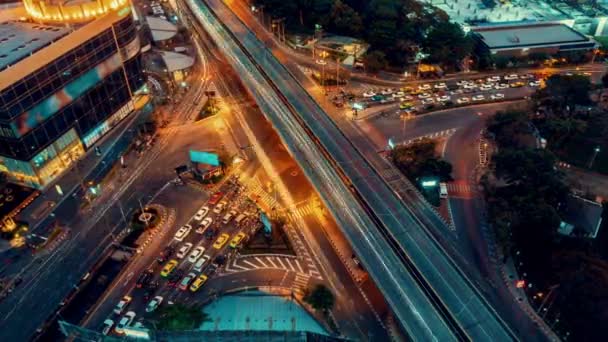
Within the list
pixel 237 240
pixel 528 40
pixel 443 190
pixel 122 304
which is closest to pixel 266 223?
pixel 237 240

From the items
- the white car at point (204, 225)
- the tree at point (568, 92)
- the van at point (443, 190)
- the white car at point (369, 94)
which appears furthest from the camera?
the white car at point (369, 94)

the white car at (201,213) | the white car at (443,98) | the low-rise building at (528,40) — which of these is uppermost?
the low-rise building at (528,40)

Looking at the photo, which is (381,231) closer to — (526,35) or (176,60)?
(176,60)

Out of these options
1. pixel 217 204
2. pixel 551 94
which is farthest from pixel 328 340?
pixel 551 94

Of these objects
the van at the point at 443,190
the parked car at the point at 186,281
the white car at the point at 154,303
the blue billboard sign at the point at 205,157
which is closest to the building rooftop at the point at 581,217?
the van at the point at 443,190

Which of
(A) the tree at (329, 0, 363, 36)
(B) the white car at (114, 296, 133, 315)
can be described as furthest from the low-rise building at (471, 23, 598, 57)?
(B) the white car at (114, 296, 133, 315)

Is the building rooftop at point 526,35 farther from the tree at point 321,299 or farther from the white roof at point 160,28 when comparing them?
the tree at point 321,299
